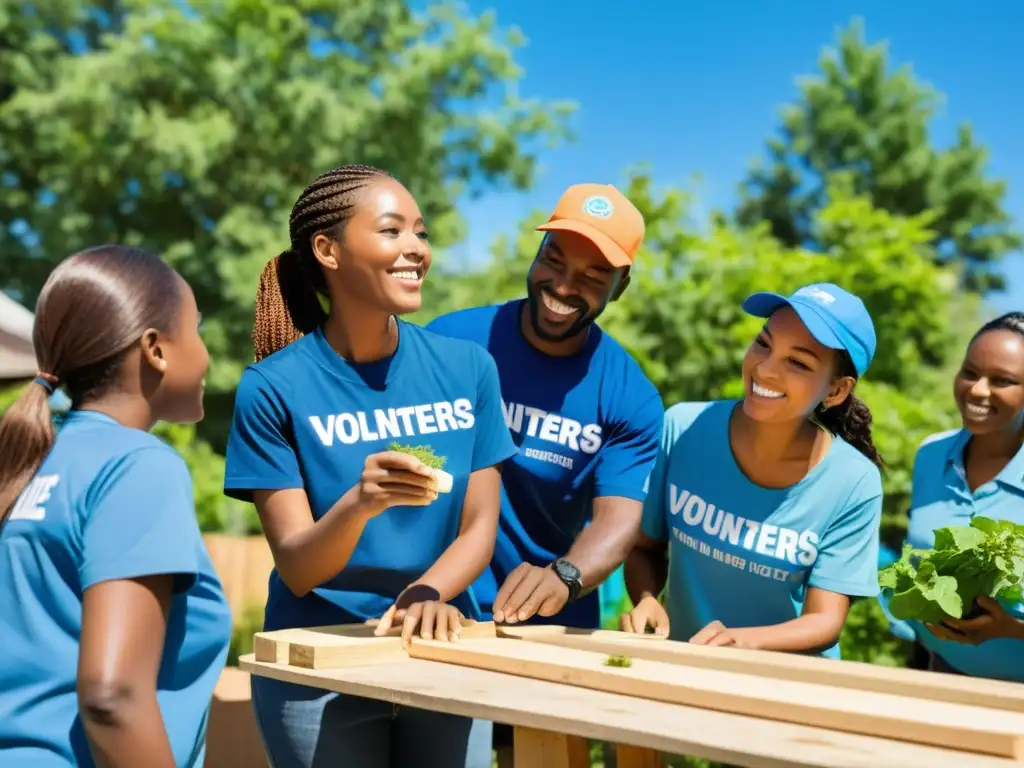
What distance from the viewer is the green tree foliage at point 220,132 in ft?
57.0

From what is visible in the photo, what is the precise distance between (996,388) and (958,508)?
45 centimetres

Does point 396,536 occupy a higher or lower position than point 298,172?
lower

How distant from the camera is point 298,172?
18.4 m

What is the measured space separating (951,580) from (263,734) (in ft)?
6.40

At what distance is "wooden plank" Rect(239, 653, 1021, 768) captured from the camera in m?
2.19

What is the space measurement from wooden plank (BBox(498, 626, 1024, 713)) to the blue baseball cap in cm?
90

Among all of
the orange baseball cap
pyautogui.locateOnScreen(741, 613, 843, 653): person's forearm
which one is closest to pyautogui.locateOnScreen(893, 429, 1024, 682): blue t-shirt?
pyautogui.locateOnScreen(741, 613, 843, 653): person's forearm

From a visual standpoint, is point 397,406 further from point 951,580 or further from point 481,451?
point 951,580

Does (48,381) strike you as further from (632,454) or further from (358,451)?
(632,454)

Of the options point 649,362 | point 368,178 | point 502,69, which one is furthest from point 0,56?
point 368,178

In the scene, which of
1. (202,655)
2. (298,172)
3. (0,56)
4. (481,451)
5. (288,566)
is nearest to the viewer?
(202,655)

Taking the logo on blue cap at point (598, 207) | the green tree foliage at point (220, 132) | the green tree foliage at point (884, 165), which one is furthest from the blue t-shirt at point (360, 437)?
the green tree foliage at point (884, 165)

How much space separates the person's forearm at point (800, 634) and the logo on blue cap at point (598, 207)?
141 cm

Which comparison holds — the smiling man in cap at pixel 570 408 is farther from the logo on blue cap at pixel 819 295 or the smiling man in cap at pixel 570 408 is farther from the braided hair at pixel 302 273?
the braided hair at pixel 302 273
